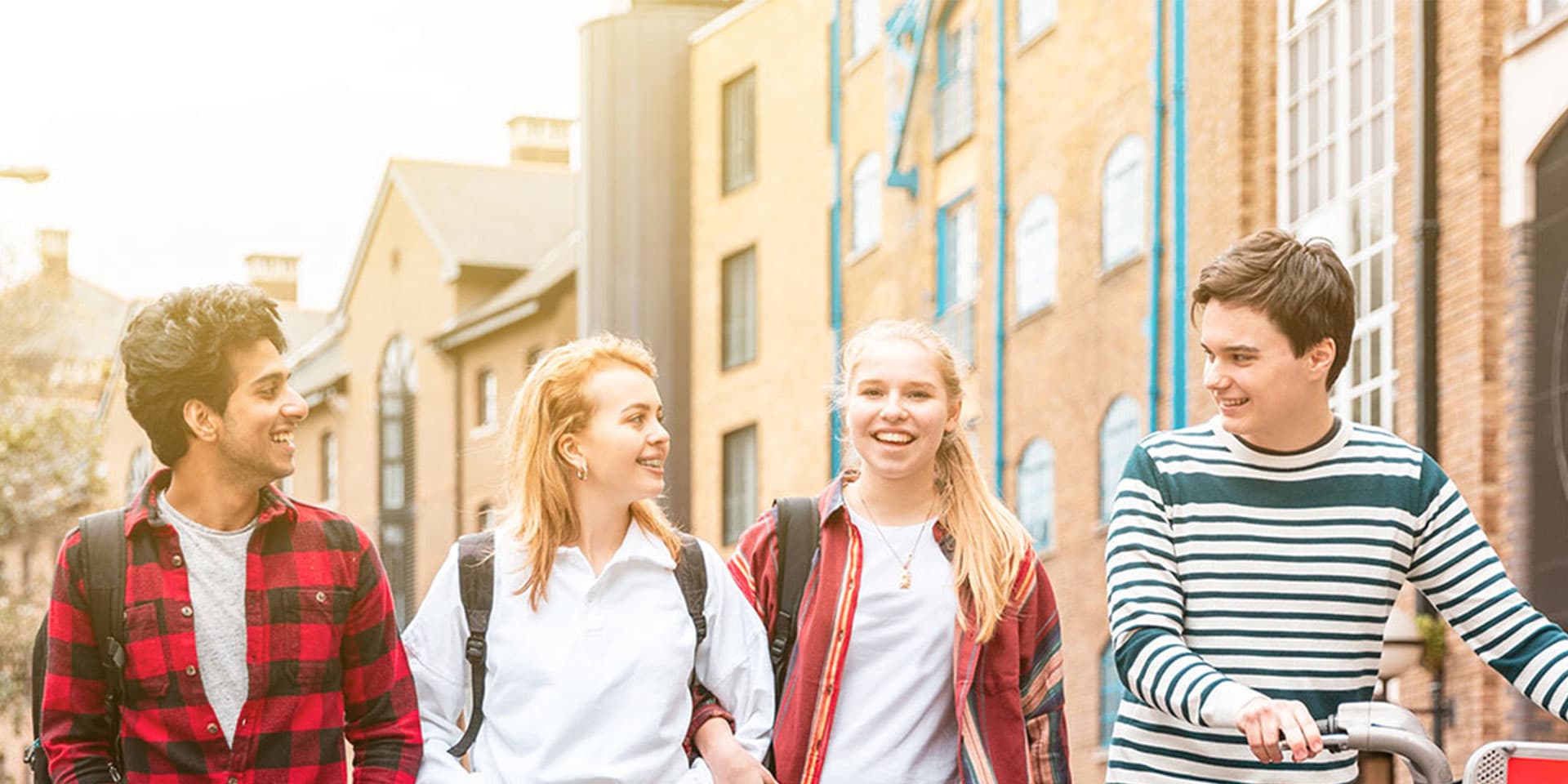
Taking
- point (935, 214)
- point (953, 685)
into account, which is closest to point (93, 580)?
point (953, 685)

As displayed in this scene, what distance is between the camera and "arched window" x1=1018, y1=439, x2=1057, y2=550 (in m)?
22.8

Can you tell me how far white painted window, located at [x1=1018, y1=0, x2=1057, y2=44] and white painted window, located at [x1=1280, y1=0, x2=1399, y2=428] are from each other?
192 inches

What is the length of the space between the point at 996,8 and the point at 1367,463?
19.5 metres

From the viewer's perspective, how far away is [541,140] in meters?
52.2

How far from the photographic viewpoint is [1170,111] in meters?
20.2

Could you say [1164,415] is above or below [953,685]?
above

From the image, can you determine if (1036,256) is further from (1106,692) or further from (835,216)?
(835,216)

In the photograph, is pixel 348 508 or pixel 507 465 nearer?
pixel 507 465

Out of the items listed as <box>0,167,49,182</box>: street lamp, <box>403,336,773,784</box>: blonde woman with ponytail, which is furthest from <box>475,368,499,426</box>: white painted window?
<box>403,336,773,784</box>: blonde woman with ponytail

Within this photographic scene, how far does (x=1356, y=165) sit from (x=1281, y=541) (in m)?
12.4

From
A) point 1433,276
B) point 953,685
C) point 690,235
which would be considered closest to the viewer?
point 953,685

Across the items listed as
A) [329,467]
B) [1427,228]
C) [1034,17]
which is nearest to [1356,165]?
[1427,228]

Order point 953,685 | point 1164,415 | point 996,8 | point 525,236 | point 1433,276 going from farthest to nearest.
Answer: point 525,236 < point 996,8 < point 1164,415 < point 1433,276 < point 953,685

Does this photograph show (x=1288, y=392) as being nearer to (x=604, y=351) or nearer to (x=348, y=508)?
(x=604, y=351)
